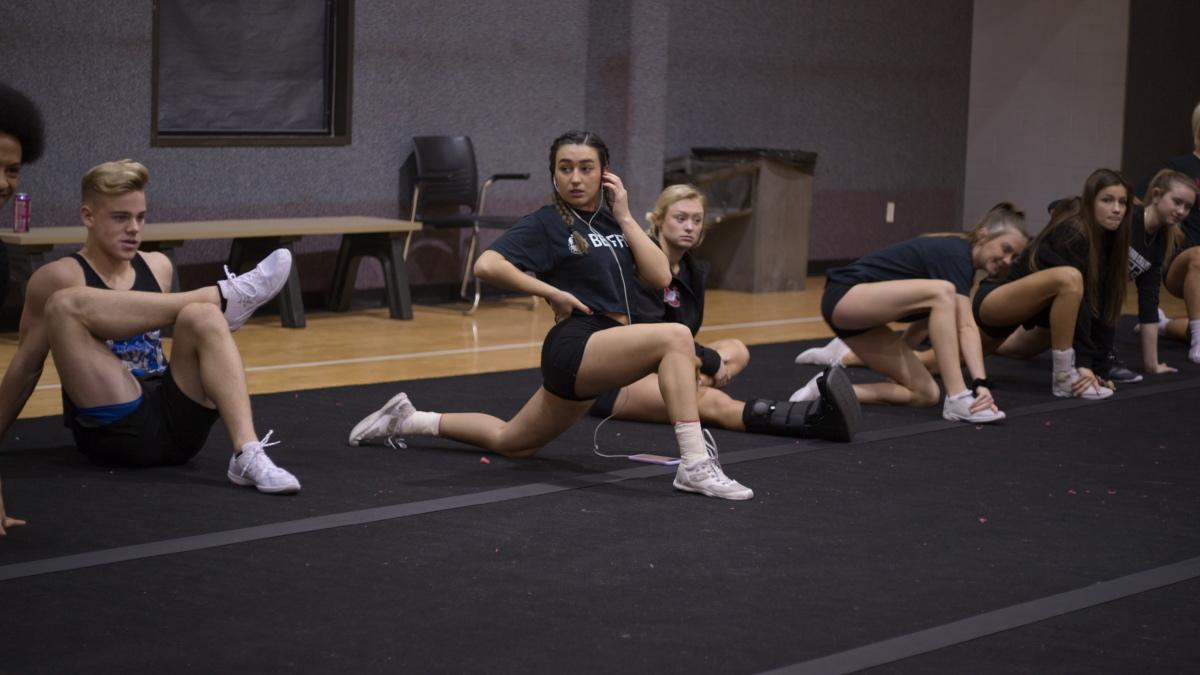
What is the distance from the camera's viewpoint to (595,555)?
362 cm

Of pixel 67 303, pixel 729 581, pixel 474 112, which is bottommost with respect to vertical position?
pixel 729 581

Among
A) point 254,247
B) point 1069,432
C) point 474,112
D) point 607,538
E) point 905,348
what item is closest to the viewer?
point 607,538

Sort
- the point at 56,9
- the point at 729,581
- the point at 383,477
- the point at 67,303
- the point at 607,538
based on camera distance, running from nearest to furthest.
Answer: the point at 729,581 → the point at 607,538 → the point at 67,303 → the point at 383,477 → the point at 56,9

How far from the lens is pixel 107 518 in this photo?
3834 millimetres

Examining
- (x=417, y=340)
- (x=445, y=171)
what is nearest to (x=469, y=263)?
(x=445, y=171)

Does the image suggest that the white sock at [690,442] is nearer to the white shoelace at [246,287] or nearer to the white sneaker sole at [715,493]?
the white sneaker sole at [715,493]

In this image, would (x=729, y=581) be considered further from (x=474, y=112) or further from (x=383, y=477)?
(x=474, y=112)

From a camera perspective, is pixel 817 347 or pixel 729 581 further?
pixel 817 347

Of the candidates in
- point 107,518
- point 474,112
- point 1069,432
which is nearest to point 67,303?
point 107,518

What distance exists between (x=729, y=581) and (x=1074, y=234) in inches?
120

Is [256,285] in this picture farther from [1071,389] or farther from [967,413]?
[1071,389]

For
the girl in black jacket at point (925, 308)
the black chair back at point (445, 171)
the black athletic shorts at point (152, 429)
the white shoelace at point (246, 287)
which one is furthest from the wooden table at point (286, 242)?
the girl in black jacket at point (925, 308)

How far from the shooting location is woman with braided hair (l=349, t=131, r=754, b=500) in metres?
4.12

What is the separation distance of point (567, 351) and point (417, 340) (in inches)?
124
